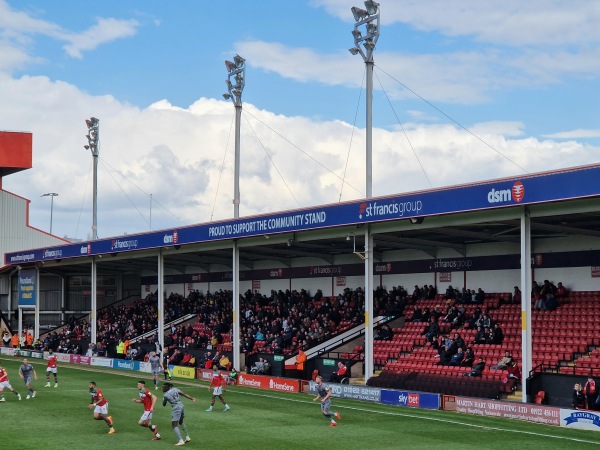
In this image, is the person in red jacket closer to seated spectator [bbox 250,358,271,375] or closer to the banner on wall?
seated spectator [bbox 250,358,271,375]

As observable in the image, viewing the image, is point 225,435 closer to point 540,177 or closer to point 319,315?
point 540,177

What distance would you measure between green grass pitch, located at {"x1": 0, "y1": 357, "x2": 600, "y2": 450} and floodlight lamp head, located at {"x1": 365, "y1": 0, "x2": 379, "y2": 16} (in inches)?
667

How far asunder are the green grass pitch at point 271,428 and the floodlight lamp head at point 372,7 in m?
16.9

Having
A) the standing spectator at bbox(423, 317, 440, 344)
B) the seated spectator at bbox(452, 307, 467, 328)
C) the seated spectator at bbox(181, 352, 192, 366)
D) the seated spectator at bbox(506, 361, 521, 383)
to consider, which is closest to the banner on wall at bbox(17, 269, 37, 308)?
the seated spectator at bbox(181, 352, 192, 366)

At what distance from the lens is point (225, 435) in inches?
999

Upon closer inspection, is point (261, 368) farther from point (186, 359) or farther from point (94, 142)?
point (94, 142)

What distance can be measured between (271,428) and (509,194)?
431 inches

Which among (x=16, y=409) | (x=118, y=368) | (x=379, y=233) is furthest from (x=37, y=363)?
(x=379, y=233)

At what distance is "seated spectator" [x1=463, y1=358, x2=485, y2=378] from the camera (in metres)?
33.4

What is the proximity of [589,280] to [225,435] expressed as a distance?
713 inches

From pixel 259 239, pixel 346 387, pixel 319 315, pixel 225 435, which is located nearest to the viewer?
pixel 225 435

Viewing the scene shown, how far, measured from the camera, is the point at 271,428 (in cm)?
2678

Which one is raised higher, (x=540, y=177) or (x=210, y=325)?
(x=540, y=177)

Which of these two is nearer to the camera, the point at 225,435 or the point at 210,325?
the point at 225,435
